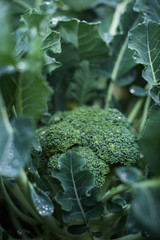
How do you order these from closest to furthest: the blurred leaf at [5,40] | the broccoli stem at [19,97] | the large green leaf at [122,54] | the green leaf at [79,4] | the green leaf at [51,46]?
the blurred leaf at [5,40] → the broccoli stem at [19,97] → the green leaf at [51,46] → the large green leaf at [122,54] → the green leaf at [79,4]

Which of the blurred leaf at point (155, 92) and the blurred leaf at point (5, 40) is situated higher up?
the blurred leaf at point (5, 40)

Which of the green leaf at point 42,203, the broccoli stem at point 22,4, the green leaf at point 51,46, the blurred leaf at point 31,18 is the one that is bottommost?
the green leaf at point 42,203

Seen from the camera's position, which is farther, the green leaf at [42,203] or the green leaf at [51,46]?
the green leaf at [51,46]

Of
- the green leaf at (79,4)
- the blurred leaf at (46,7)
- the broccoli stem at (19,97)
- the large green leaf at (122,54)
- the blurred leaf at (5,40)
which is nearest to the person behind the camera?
the blurred leaf at (5,40)

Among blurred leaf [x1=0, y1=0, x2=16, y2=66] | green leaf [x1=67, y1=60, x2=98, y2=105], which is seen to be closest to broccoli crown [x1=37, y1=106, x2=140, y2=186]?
green leaf [x1=67, y1=60, x2=98, y2=105]

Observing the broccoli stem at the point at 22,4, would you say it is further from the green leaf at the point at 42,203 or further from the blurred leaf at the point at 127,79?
the green leaf at the point at 42,203

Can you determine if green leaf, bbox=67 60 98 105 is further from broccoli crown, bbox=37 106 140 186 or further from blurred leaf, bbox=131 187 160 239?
blurred leaf, bbox=131 187 160 239

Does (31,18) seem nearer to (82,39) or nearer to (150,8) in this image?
(82,39)

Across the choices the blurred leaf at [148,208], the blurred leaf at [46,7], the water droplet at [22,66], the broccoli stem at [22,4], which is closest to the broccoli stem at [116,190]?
the blurred leaf at [148,208]

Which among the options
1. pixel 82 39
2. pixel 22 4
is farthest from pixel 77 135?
pixel 22 4
